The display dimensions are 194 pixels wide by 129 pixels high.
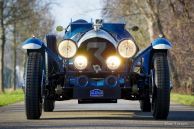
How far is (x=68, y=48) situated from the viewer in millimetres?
16062

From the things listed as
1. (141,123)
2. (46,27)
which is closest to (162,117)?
(141,123)

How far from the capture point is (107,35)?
55.1ft

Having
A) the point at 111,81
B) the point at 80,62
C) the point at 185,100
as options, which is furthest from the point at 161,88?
the point at 185,100

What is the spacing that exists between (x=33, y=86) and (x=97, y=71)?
5.13 ft

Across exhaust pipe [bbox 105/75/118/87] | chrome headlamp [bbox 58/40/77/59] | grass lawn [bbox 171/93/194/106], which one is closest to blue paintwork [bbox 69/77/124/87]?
exhaust pipe [bbox 105/75/118/87]

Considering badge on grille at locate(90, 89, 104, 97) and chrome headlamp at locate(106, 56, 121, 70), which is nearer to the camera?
badge on grille at locate(90, 89, 104, 97)

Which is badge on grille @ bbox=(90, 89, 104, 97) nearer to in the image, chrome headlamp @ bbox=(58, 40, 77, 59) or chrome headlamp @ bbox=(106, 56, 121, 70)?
chrome headlamp @ bbox=(106, 56, 121, 70)

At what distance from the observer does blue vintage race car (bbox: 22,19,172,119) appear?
51.2ft

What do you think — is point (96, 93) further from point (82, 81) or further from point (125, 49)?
point (125, 49)

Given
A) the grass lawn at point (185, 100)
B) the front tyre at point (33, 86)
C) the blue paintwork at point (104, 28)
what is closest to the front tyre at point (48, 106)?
the blue paintwork at point (104, 28)

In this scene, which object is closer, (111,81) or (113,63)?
(111,81)

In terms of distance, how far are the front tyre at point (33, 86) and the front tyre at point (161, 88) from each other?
8.40 ft

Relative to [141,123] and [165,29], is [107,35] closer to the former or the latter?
[141,123]

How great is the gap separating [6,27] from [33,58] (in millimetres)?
32982
